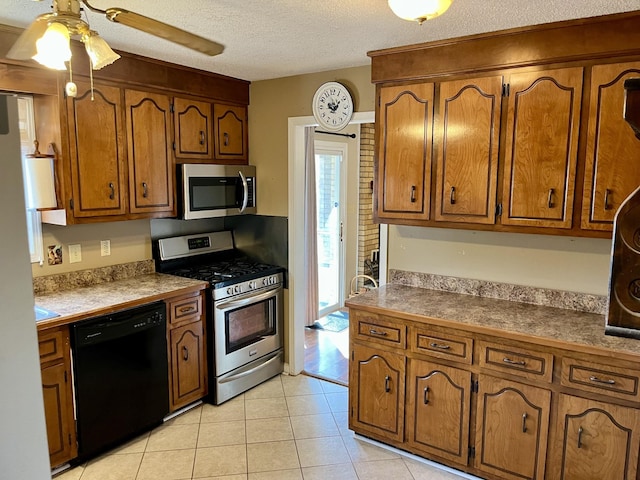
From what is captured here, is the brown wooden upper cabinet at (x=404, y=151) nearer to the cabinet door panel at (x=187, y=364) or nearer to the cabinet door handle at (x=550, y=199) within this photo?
the cabinet door handle at (x=550, y=199)

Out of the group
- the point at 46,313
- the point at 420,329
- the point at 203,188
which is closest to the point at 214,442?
the point at 46,313

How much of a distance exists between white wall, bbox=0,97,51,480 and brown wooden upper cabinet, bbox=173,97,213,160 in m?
2.33

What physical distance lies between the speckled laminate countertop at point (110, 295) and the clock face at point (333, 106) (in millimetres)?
1460

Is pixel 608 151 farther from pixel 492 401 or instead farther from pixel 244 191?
pixel 244 191

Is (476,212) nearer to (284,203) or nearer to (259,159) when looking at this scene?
(284,203)

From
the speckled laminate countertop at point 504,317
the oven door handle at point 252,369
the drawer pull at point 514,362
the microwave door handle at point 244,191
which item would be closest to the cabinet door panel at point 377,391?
the speckled laminate countertop at point 504,317

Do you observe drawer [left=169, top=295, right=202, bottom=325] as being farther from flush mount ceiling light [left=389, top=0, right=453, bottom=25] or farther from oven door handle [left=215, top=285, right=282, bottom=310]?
flush mount ceiling light [left=389, top=0, right=453, bottom=25]

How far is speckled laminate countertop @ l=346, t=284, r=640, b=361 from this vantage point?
209 centimetres

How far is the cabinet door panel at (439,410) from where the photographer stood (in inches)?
96.5

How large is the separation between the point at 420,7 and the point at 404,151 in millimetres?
1337

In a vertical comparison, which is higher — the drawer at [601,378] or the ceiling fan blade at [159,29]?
the ceiling fan blade at [159,29]

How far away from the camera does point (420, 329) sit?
2535 millimetres

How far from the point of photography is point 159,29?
5.28 feet

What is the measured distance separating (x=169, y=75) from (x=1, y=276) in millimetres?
2512
